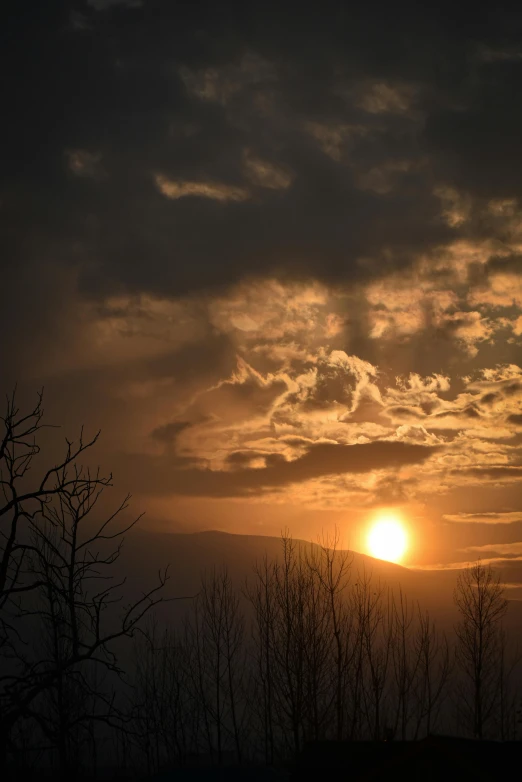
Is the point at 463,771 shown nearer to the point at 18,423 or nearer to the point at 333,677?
the point at 18,423

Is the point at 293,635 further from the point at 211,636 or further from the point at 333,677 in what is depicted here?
the point at 211,636

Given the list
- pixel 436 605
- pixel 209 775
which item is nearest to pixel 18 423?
pixel 209 775

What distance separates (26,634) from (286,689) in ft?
418

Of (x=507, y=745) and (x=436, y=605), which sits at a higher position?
(x=507, y=745)

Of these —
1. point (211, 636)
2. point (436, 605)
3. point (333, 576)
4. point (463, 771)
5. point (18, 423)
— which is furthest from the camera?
point (436, 605)

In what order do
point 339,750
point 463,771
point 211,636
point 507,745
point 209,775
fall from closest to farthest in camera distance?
point 463,771 < point 507,745 < point 339,750 < point 209,775 < point 211,636

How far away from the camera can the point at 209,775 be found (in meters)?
29.1

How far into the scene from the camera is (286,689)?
34.1m

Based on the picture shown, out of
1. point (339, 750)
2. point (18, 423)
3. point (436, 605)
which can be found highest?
point (18, 423)

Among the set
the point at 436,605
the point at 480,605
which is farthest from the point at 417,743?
the point at 436,605

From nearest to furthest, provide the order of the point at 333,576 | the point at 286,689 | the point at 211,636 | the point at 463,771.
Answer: the point at 463,771 < the point at 286,689 < the point at 333,576 < the point at 211,636

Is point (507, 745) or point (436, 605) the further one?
point (436, 605)

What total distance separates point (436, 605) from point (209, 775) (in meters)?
166

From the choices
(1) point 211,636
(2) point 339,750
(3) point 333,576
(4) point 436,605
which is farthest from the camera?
(4) point 436,605
